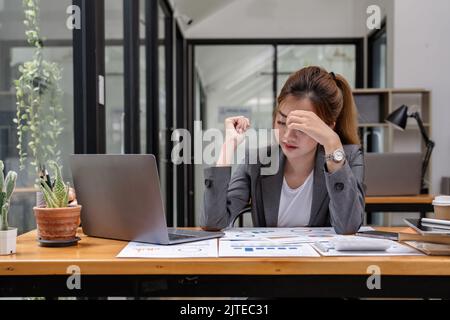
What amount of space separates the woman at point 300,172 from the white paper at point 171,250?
1.17 feet

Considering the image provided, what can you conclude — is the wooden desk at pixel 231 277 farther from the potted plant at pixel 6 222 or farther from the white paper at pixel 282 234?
the white paper at pixel 282 234

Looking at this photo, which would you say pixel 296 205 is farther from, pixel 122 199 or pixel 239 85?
pixel 239 85

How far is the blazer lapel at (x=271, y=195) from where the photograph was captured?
1647 mm

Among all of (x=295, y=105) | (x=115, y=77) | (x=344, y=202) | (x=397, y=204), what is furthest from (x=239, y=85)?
(x=344, y=202)

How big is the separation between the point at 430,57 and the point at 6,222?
14.9 ft

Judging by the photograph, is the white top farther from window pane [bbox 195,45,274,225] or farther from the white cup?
window pane [bbox 195,45,274,225]

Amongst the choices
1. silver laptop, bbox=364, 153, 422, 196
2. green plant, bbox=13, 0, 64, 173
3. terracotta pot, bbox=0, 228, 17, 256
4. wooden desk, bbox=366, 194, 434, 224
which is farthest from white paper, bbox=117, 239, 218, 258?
silver laptop, bbox=364, 153, 422, 196

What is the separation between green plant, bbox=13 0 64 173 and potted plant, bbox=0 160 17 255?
56cm

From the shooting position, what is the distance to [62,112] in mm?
1979

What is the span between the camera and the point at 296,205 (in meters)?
1.65

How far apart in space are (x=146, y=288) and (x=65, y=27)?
4.48 ft

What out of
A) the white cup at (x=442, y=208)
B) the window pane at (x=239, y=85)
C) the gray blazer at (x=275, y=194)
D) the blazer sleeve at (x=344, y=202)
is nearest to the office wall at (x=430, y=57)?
the window pane at (x=239, y=85)

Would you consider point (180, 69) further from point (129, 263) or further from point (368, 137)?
point (129, 263)
